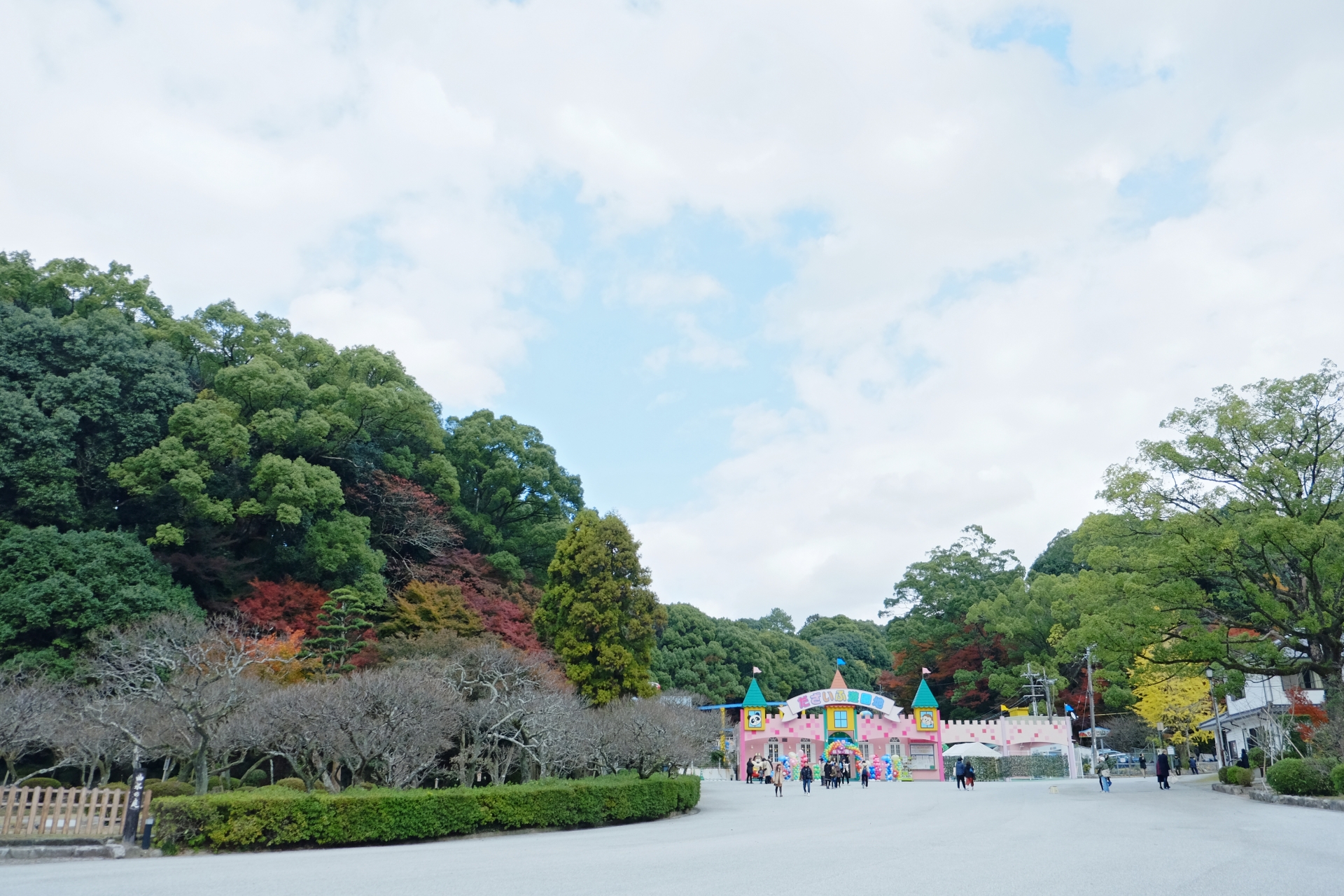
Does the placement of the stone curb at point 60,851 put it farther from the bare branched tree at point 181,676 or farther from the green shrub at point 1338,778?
the green shrub at point 1338,778

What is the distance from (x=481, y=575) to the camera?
32312 millimetres

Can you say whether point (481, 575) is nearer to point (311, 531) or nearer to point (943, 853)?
point (311, 531)

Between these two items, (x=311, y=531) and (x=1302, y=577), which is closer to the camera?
(x=1302, y=577)

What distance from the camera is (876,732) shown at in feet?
139

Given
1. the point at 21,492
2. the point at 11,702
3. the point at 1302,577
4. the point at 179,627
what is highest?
the point at 21,492

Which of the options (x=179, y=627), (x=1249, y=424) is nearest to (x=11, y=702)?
(x=179, y=627)

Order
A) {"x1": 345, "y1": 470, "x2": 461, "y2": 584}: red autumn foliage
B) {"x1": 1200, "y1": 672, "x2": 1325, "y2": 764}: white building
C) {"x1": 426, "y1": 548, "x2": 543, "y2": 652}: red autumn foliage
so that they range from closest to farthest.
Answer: {"x1": 1200, "y1": 672, "x2": 1325, "y2": 764}: white building → {"x1": 426, "y1": 548, "x2": 543, "y2": 652}: red autumn foliage → {"x1": 345, "y1": 470, "x2": 461, "y2": 584}: red autumn foliage

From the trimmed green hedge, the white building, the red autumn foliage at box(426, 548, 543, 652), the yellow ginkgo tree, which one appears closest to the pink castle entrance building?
the yellow ginkgo tree

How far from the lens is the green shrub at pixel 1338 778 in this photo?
1648 centimetres

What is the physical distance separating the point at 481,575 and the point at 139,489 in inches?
450

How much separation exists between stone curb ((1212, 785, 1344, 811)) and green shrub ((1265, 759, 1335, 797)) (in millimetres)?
215

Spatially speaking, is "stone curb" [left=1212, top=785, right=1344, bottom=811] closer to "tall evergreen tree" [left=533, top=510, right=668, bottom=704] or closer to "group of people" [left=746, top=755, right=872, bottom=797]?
"group of people" [left=746, top=755, right=872, bottom=797]

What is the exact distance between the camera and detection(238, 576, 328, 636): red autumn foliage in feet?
82.4

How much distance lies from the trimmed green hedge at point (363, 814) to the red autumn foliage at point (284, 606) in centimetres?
1139
